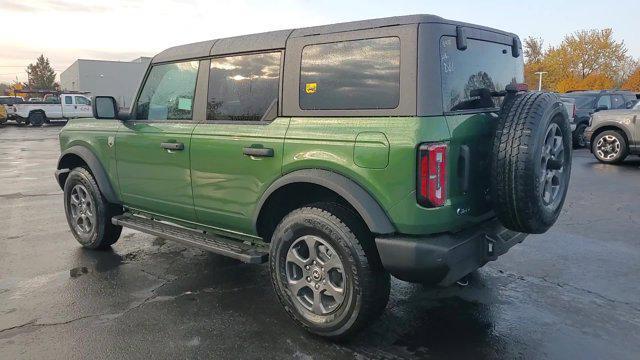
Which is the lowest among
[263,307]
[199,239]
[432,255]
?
[263,307]

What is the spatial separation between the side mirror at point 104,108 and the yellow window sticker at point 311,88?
7.20 ft

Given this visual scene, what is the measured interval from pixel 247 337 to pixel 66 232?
376 cm

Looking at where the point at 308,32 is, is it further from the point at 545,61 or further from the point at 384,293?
the point at 545,61

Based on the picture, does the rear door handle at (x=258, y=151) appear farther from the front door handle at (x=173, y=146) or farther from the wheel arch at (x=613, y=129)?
the wheel arch at (x=613, y=129)

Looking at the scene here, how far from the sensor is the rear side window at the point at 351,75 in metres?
3.04

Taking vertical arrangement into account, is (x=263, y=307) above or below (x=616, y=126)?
below

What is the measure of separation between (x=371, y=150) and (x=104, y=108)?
113 inches

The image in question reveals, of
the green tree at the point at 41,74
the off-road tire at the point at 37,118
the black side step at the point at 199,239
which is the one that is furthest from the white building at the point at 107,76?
the black side step at the point at 199,239

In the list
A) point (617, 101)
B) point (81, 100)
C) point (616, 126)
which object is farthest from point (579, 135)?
point (81, 100)

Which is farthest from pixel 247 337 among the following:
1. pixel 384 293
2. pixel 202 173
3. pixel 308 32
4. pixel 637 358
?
pixel 637 358

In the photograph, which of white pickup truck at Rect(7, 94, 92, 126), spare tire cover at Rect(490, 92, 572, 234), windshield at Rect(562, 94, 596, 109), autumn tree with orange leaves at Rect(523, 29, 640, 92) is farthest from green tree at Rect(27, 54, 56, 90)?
spare tire cover at Rect(490, 92, 572, 234)

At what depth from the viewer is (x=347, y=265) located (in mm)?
3082

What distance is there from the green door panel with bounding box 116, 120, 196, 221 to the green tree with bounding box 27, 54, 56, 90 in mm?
84605

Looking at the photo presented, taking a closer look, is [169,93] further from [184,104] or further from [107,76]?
[107,76]
